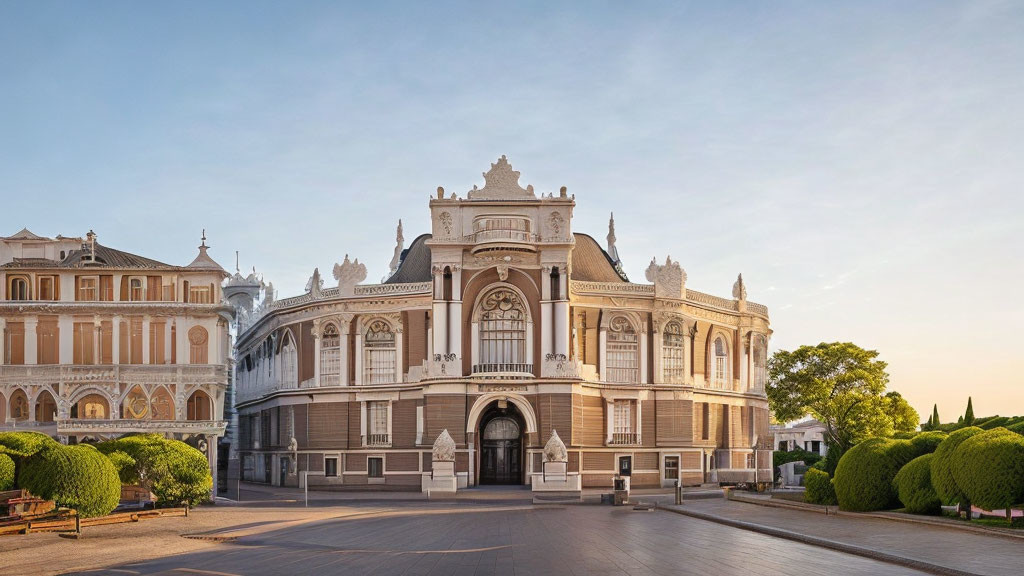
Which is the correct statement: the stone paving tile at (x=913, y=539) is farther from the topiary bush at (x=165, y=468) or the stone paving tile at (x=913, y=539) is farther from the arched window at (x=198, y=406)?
the arched window at (x=198, y=406)

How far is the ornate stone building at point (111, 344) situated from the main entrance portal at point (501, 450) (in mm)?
16682

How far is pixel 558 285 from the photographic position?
2547 inches

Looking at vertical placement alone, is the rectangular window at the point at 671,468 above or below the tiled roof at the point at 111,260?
below

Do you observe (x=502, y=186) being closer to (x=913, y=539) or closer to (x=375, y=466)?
(x=375, y=466)

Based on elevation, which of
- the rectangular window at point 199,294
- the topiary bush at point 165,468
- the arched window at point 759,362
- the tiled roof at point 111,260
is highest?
the tiled roof at point 111,260

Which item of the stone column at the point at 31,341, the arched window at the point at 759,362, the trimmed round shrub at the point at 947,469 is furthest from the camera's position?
the arched window at the point at 759,362

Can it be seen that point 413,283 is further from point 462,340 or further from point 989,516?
point 989,516

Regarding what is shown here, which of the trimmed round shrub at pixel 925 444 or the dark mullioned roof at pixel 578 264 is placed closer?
the trimmed round shrub at pixel 925 444

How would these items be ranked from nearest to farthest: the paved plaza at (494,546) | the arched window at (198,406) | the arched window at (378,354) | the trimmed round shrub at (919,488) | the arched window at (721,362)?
1. the paved plaza at (494,546)
2. the trimmed round shrub at (919,488)
3. the arched window at (198,406)
4. the arched window at (378,354)
5. the arched window at (721,362)

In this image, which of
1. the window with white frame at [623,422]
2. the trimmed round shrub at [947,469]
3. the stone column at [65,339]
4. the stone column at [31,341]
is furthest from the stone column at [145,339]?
the trimmed round shrub at [947,469]

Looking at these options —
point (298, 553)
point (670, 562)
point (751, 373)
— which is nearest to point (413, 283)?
point (751, 373)

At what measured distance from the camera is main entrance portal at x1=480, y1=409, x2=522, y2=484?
2606 inches

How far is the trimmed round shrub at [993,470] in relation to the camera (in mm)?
31516

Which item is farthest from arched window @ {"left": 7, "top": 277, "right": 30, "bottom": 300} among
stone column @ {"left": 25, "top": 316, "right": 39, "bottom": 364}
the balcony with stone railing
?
the balcony with stone railing
